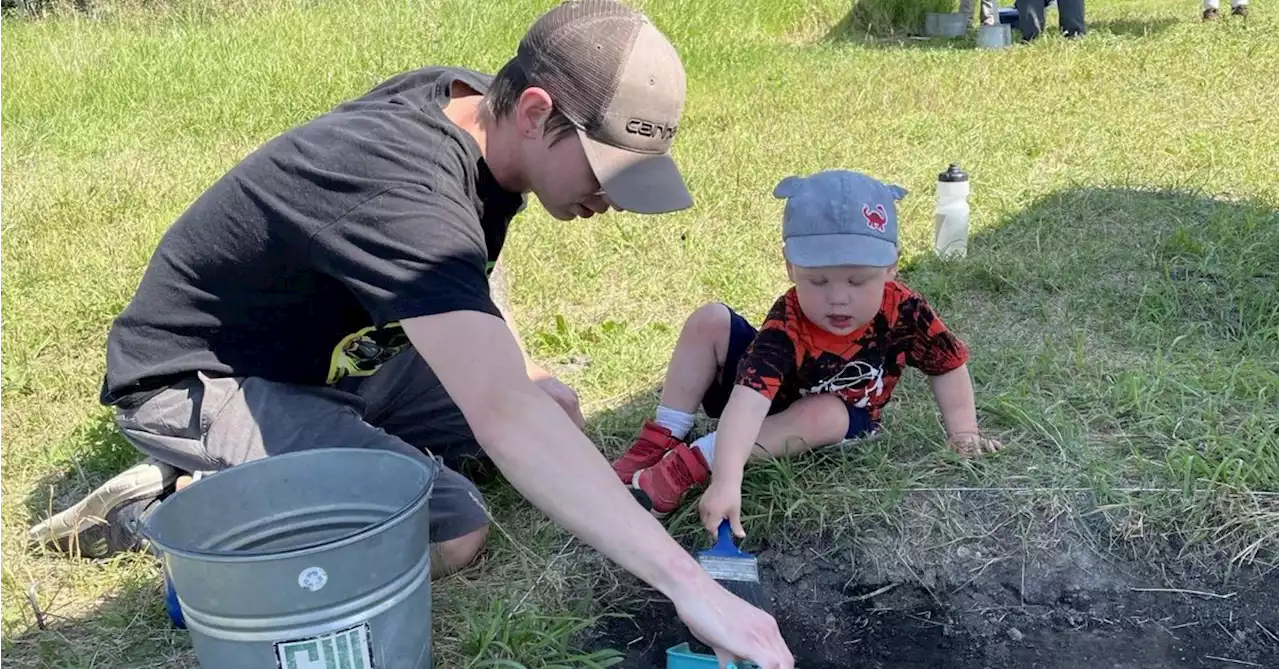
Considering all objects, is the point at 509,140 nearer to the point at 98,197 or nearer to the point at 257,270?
the point at 257,270

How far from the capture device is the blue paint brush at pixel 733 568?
1936 millimetres

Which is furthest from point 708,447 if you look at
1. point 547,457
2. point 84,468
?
point 84,468

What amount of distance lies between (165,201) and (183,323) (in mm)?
2650

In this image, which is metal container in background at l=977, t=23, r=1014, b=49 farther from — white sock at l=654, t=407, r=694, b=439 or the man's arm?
the man's arm

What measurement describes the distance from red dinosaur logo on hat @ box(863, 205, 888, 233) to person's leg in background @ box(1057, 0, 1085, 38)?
23.7 feet

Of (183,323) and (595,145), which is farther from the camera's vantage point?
(183,323)

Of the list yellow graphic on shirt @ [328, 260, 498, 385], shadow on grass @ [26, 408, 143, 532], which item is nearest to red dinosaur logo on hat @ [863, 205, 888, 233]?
yellow graphic on shirt @ [328, 260, 498, 385]

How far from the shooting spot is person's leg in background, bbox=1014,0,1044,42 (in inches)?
347

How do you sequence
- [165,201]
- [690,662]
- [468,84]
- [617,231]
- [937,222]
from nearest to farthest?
[690,662], [468,84], [937,222], [617,231], [165,201]

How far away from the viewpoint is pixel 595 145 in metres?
1.84

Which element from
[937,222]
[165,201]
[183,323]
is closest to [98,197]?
[165,201]

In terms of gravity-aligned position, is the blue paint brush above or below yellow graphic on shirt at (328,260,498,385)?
below

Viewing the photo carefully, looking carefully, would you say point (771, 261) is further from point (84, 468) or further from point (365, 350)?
point (84, 468)

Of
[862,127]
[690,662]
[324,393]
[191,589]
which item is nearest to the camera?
[191,589]
